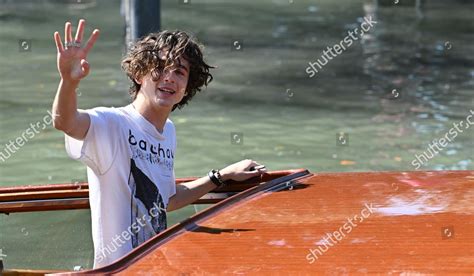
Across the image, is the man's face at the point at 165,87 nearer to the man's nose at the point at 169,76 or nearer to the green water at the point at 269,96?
the man's nose at the point at 169,76

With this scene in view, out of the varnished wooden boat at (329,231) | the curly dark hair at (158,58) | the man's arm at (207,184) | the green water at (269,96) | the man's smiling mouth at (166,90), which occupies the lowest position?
the green water at (269,96)

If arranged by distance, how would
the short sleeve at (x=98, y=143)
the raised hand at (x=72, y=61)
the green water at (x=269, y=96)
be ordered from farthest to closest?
the green water at (x=269, y=96)
the short sleeve at (x=98, y=143)
the raised hand at (x=72, y=61)

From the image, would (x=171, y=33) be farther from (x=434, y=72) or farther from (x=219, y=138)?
(x=434, y=72)

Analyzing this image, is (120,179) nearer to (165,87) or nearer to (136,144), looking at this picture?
(136,144)

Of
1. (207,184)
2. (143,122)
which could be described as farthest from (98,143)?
(207,184)

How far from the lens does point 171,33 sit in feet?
12.9

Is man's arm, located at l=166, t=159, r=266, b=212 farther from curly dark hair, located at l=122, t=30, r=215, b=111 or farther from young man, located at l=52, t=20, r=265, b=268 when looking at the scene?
curly dark hair, located at l=122, t=30, r=215, b=111

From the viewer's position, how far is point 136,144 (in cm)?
375

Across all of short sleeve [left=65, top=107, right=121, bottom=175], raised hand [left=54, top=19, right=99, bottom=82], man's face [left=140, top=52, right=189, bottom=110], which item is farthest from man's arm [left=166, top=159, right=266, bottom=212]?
raised hand [left=54, top=19, right=99, bottom=82]

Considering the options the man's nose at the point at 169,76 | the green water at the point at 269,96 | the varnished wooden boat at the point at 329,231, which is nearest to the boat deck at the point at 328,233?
→ the varnished wooden boat at the point at 329,231

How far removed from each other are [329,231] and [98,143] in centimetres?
86

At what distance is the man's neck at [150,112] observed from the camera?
12.6ft

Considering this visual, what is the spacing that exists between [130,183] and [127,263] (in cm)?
66

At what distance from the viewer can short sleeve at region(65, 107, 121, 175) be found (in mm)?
3564
